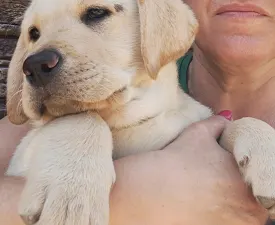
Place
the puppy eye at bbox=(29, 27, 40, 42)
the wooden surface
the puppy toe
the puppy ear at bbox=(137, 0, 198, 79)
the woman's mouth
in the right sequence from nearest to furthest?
the puppy toe
the puppy ear at bbox=(137, 0, 198, 79)
the puppy eye at bbox=(29, 27, 40, 42)
the woman's mouth
the wooden surface

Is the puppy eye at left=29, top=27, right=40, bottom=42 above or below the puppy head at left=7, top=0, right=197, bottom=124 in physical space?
below

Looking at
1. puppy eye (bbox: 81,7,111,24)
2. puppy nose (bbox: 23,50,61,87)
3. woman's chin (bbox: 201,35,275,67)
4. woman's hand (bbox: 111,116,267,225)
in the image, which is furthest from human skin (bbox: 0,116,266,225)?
woman's chin (bbox: 201,35,275,67)

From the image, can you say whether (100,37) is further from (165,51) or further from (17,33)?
(17,33)

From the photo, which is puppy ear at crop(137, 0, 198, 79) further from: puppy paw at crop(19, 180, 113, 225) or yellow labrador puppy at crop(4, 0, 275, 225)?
puppy paw at crop(19, 180, 113, 225)

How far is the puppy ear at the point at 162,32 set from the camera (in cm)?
172

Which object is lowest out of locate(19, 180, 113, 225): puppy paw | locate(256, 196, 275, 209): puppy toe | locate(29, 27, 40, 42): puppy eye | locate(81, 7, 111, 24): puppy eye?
locate(256, 196, 275, 209): puppy toe

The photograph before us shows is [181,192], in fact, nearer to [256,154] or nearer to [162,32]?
[256,154]

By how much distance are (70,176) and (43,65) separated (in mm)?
346

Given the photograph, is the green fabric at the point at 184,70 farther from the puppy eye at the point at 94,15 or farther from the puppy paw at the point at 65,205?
the puppy paw at the point at 65,205

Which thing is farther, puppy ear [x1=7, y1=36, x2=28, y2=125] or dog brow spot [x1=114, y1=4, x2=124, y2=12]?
puppy ear [x1=7, y1=36, x2=28, y2=125]

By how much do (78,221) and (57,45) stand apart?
1.79 ft

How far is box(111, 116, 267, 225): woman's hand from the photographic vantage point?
1572 millimetres

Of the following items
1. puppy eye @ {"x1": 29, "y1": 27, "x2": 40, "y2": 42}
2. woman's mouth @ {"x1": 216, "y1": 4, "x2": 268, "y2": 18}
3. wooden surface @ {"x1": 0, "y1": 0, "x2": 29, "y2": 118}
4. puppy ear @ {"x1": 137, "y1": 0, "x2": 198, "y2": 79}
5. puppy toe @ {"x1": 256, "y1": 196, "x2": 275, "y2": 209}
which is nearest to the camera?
puppy toe @ {"x1": 256, "y1": 196, "x2": 275, "y2": 209}

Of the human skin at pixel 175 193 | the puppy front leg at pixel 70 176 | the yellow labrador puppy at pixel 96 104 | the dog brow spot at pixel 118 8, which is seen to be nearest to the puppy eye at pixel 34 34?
the yellow labrador puppy at pixel 96 104
